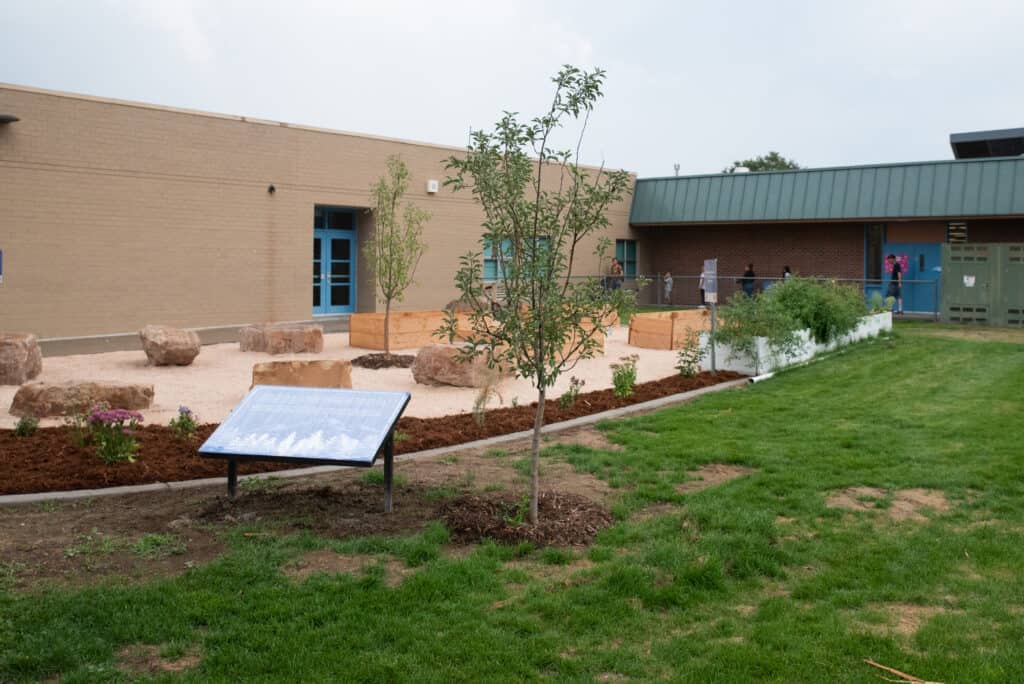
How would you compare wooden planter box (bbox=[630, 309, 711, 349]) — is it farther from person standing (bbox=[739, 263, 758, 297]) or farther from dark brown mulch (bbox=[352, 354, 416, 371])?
person standing (bbox=[739, 263, 758, 297])

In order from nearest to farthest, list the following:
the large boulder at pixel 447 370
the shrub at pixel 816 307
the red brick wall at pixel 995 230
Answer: the large boulder at pixel 447 370
the shrub at pixel 816 307
the red brick wall at pixel 995 230

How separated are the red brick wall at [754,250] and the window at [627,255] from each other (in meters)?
0.65

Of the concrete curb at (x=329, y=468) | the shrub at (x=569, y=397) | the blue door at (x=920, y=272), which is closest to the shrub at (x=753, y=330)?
the concrete curb at (x=329, y=468)

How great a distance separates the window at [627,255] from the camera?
112ft

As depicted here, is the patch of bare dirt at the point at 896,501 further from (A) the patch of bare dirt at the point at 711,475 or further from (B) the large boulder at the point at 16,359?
(B) the large boulder at the point at 16,359

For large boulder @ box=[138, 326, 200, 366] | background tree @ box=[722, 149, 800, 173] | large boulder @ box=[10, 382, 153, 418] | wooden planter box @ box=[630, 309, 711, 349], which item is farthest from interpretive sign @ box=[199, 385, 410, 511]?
background tree @ box=[722, 149, 800, 173]

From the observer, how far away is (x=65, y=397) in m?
10.3

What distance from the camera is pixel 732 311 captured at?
14789mm

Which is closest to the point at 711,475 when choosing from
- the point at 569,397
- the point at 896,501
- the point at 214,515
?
the point at 896,501

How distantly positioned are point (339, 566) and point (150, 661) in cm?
142

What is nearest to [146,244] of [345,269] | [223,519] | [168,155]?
[168,155]

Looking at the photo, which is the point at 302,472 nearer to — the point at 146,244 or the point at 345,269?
the point at 146,244

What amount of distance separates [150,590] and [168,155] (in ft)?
57.9

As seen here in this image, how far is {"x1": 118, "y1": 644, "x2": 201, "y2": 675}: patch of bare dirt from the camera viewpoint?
4252 mm
